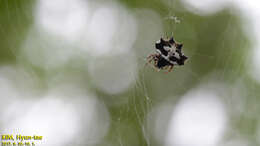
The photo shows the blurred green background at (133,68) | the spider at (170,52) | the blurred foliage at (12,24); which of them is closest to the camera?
the spider at (170,52)

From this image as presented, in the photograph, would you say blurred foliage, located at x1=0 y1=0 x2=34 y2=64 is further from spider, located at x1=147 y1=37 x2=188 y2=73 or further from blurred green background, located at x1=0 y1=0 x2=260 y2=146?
spider, located at x1=147 y1=37 x2=188 y2=73

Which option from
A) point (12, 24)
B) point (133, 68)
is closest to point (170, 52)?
point (133, 68)

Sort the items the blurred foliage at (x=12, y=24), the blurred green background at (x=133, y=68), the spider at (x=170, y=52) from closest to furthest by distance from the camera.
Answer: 1. the spider at (x=170, y=52)
2. the blurred foliage at (x=12, y=24)
3. the blurred green background at (x=133, y=68)

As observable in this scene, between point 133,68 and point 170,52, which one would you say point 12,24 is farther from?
point 170,52

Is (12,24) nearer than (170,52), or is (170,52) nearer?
(170,52)

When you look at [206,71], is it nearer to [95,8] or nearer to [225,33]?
[225,33]

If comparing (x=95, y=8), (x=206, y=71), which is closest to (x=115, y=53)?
(x=95, y=8)

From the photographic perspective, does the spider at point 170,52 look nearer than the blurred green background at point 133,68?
Yes

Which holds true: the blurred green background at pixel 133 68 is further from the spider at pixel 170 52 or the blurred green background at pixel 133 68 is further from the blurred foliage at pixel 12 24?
the spider at pixel 170 52

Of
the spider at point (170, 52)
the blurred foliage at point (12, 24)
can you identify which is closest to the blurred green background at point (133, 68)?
the blurred foliage at point (12, 24)

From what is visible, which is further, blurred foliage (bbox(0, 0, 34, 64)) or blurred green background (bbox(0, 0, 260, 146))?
blurred green background (bbox(0, 0, 260, 146))

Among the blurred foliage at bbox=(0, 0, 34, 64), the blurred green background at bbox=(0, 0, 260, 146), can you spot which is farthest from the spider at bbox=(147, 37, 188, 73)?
the blurred foliage at bbox=(0, 0, 34, 64)

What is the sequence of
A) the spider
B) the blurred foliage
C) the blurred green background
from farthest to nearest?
the blurred green background
the blurred foliage
the spider
